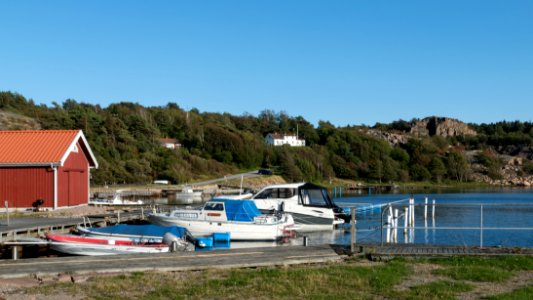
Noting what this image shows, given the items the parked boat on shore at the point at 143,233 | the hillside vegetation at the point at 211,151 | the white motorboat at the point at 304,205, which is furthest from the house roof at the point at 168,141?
the parked boat on shore at the point at 143,233

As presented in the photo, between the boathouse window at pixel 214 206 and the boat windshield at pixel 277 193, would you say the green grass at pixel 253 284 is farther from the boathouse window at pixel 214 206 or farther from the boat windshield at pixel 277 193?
the boat windshield at pixel 277 193

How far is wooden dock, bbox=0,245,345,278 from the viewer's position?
1515cm

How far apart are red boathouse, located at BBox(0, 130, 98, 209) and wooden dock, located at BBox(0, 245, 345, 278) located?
22671mm

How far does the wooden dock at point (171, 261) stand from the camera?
15148 mm

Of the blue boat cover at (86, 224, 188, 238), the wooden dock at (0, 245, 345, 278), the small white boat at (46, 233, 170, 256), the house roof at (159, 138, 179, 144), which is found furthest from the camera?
the house roof at (159, 138, 179, 144)

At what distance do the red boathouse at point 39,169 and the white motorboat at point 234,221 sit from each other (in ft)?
33.4

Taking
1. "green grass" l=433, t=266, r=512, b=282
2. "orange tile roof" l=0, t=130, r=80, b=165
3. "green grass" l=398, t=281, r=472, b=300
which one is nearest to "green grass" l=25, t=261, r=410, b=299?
"green grass" l=398, t=281, r=472, b=300

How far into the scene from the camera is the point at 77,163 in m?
41.9

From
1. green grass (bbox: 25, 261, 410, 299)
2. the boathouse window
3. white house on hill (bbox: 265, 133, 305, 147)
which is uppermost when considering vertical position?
white house on hill (bbox: 265, 133, 305, 147)

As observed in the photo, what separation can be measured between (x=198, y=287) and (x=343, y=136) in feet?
561

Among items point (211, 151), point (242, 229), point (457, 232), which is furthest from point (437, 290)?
point (211, 151)

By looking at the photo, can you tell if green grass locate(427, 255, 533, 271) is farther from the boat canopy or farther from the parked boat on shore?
the boat canopy

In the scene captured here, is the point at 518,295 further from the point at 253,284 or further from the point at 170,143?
the point at 170,143

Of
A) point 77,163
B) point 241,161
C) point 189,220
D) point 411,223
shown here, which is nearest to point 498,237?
point 411,223
